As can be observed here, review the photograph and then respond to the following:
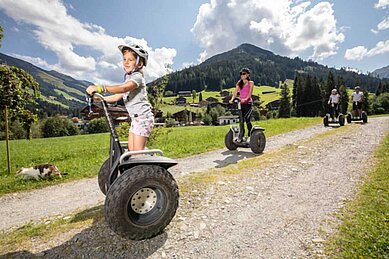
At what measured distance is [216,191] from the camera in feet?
14.8

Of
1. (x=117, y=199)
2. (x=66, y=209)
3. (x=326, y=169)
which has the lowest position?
(x=66, y=209)

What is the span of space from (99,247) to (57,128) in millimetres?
89136

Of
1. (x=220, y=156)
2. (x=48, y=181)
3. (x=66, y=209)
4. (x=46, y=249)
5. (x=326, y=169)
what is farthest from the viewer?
(x=220, y=156)

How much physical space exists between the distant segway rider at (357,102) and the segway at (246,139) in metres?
13.5

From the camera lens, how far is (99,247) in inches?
112

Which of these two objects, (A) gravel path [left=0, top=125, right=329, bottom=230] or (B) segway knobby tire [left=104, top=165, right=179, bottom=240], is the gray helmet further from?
(A) gravel path [left=0, top=125, right=329, bottom=230]

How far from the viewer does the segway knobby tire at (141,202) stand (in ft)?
8.79

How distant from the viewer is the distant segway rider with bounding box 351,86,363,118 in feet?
56.2

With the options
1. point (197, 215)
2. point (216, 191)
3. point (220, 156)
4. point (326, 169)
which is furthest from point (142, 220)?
point (220, 156)

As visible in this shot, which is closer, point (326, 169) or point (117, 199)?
point (117, 199)

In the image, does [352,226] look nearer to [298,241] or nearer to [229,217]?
[298,241]

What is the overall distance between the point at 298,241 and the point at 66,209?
418cm

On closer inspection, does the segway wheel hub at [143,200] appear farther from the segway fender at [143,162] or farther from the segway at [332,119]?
the segway at [332,119]

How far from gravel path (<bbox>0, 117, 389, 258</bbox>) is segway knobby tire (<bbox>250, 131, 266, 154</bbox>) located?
234cm
